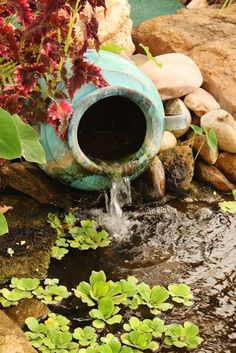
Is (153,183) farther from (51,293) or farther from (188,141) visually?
(51,293)

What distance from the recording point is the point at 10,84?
2.90 m

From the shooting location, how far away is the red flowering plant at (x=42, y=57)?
110 inches

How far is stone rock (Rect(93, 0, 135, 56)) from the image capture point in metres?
4.34

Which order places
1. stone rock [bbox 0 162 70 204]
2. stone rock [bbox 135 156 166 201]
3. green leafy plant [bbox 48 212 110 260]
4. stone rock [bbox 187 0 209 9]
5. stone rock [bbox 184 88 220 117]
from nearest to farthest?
green leafy plant [bbox 48 212 110 260]
stone rock [bbox 0 162 70 204]
stone rock [bbox 135 156 166 201]
stone rock [bbox 184 88 220 117]
stone rock [bbox 187 0 209 9]

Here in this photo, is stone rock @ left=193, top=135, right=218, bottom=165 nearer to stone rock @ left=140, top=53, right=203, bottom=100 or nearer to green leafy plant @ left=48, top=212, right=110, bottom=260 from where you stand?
stone rock @ left=140, top=53, right=203, bottom=100

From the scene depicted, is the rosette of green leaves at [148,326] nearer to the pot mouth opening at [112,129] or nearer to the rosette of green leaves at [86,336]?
the rosette of green leaves at [86,336]

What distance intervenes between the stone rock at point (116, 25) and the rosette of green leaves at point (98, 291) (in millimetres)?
1973

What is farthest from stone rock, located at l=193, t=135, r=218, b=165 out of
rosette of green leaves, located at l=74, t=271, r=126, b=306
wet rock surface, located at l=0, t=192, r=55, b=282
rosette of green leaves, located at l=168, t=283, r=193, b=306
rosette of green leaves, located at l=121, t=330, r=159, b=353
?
rosette of green leaves, located at l=121, t=330, r=159, b=353

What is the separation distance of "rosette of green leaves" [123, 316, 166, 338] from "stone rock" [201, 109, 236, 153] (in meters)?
1.58

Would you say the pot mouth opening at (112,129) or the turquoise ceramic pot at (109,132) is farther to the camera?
the pot mouth opening at (112,129)

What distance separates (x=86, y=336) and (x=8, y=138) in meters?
0.91

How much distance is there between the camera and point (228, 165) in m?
4.06

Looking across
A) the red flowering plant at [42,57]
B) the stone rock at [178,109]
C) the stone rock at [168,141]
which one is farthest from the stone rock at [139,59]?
the red flowering plant at [42,57]

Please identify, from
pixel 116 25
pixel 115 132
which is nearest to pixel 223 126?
pixel 115 132
